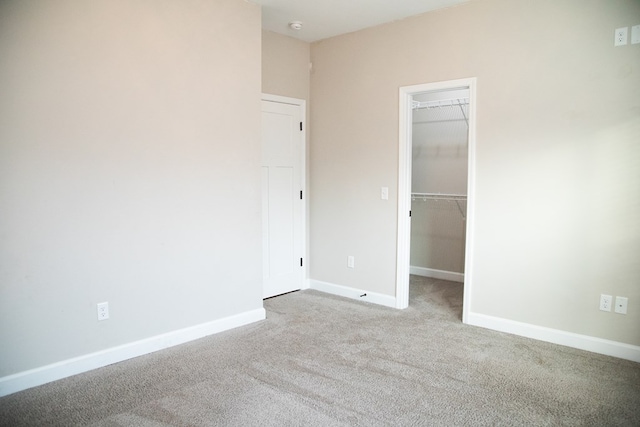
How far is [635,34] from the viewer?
9.27 feet

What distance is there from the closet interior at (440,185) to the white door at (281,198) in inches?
62.1

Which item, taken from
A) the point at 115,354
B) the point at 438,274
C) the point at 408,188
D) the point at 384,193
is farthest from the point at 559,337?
the point at 115,354

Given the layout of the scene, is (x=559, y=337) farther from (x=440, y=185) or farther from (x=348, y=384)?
(x=440, y=185)

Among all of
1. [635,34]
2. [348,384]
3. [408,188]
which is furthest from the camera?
[408,188]

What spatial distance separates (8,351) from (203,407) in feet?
3.93

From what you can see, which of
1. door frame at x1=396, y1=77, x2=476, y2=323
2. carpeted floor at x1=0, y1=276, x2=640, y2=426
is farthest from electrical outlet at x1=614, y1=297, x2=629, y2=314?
door frame at x1=396, y1=77, x2=476, y2=323

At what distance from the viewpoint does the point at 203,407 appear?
2354mm

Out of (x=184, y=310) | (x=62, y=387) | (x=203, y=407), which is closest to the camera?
(x=203, y=407)

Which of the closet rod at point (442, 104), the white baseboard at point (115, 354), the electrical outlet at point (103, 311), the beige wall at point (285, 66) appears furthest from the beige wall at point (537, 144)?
the electrical outlet at point (103, 311)

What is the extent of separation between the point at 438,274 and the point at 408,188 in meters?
1.72

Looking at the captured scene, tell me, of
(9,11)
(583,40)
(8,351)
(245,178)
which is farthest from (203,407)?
(583,40)

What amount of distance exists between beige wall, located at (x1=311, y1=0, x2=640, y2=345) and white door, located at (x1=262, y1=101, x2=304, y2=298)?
0.82 m

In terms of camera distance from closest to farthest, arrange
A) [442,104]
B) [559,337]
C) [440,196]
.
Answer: [559,337]
[442,104]
[440,196]

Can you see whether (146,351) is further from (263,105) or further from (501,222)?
(501,222)
